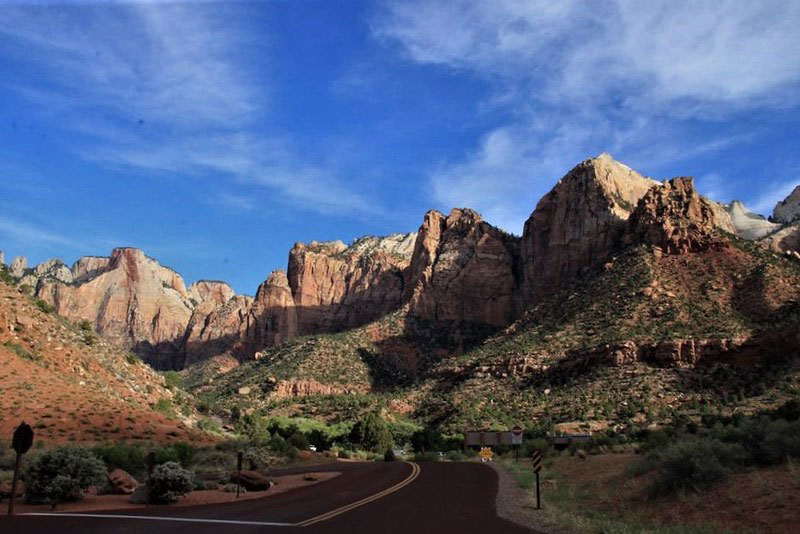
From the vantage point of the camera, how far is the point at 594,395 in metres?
60.2

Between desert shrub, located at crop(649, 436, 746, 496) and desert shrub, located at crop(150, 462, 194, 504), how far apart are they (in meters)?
12.9

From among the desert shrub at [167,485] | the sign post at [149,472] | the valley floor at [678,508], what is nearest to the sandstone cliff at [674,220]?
the valley floor at [678,508]

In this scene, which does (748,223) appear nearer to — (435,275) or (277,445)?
(435,275)

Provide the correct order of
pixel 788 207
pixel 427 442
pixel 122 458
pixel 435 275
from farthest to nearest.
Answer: pixel 788 207
pixel 435 275
pixel 427 442
pixel 122 458

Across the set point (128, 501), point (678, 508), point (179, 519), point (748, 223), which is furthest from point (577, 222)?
point (179, 519)

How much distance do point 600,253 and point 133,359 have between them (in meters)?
66.2

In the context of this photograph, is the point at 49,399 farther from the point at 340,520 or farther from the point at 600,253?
the point at 600,253

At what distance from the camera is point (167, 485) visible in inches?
727

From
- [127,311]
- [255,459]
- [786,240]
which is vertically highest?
[786,240]

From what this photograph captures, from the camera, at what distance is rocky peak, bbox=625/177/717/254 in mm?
77250

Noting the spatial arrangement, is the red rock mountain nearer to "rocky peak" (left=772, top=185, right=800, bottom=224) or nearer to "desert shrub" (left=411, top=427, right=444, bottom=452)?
"rocky peak" (left=772, top=185, right=800, bottom=224)

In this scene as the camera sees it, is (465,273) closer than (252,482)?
No

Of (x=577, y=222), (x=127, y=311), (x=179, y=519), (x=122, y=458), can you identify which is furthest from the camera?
(x=127, y=311)

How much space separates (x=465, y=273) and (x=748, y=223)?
255ft
